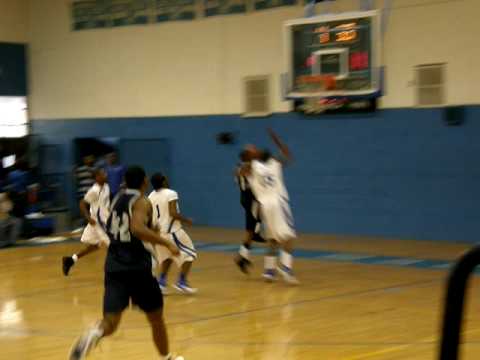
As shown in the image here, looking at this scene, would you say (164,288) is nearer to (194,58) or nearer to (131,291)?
(131,291)

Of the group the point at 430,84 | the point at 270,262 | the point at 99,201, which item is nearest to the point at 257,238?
the point at 270,262

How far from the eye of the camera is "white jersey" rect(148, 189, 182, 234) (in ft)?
37.7

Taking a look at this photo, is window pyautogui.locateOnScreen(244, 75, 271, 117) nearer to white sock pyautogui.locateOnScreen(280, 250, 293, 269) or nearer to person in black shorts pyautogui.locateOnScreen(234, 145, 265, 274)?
person in black shorts pyautogui.locateOnScreen(234, 145, 265, 274)

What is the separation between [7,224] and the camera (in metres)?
18.5

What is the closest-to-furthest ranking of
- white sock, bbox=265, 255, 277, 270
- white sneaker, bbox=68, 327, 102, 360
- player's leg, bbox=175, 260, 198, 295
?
1. white sneaker, bbox=68, 327, 102, 360
2. player's leg, bbox=175, 260, 198, 295
3. white sock, bbox=265, 255, 277, 270

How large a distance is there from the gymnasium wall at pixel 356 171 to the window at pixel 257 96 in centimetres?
26

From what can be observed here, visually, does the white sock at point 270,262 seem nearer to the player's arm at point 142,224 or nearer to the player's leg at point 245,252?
the player's leg at point 245,252

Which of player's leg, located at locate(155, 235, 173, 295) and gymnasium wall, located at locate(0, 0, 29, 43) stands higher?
gymnasium wall, located at locate(0, 0, 29, 43)

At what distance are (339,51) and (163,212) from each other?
673 cm

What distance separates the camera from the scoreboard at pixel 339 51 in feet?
54.5

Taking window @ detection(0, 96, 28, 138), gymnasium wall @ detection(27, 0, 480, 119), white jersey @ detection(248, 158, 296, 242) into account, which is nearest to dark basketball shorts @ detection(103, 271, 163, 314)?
white jersey @ detection(248, 158, 296, 242)

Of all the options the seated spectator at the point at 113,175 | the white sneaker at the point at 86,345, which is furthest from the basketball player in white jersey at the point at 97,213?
the white sneaker at the point at 86,345

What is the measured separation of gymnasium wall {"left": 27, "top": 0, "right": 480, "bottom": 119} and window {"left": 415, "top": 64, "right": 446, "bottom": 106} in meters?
0.15

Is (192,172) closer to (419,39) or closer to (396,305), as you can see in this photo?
(419,39)
